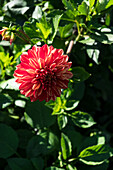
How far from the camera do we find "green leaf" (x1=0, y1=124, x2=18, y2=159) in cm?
152

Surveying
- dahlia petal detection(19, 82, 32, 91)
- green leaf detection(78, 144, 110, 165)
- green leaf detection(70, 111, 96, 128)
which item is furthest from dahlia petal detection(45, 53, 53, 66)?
green leaf detection(78, 144, 110, 165)

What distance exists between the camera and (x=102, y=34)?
4.05 feet

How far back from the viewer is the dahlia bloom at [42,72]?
3.28ft

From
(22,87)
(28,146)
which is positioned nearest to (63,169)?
(28,146)

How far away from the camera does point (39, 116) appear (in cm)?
153

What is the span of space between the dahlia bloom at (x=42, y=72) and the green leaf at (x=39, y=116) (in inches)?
17.1

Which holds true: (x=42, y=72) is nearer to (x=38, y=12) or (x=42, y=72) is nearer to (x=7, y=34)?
(x=7, y=34)

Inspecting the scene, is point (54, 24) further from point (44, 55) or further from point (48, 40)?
point (44, 55)

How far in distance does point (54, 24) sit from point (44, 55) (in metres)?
0.24

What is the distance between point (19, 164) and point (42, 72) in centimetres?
70

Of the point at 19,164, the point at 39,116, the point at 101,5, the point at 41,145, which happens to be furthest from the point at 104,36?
the point at 19,164

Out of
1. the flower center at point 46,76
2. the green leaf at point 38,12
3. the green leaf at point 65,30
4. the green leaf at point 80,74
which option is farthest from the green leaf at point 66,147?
the green leaf at point 38,12

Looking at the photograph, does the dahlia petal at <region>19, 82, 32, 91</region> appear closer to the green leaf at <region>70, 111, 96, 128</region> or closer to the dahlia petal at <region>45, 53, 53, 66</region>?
the dahlia petal at <region>45, 53, 53, 66</region>

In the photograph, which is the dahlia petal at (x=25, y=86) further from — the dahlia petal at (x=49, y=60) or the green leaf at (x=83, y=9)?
the green leaf at (x=83, y=9)
